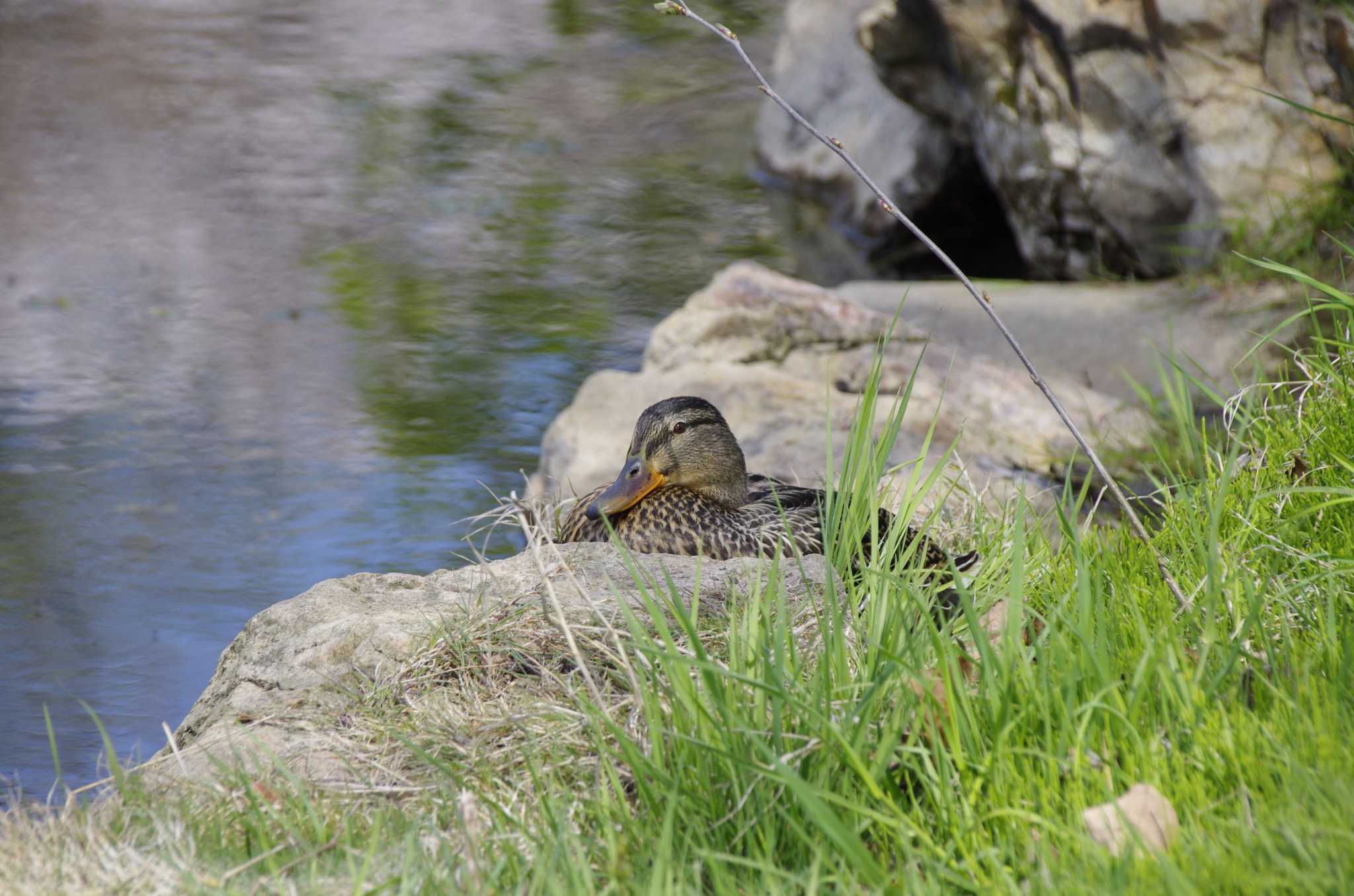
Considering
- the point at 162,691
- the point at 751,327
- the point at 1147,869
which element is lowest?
the point at 162,691

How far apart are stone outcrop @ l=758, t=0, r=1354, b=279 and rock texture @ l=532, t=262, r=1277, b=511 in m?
0.62

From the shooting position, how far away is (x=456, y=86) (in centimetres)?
1406

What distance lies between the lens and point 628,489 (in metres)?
4.31

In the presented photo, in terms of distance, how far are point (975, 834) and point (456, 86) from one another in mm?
12732

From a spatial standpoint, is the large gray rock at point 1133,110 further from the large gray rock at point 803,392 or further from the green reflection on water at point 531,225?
the green reflection on water at point 531,225

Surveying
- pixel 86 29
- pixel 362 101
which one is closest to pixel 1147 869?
pixel 362 101

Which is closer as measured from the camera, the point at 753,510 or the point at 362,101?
the point at 753,510

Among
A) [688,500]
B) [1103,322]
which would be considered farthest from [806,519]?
[1103,322]

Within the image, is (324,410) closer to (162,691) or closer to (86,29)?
(162,691)

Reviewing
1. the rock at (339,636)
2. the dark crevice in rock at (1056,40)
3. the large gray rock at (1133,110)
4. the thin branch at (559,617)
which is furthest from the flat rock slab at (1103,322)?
the thin branch at (559,617)

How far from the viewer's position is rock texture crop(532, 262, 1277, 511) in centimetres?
580

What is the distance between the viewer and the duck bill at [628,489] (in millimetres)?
4262

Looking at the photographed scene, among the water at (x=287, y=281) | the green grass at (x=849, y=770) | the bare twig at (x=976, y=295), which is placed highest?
the bare twig at (x=976, y=295)

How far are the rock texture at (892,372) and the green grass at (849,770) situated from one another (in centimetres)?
244
